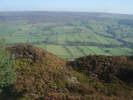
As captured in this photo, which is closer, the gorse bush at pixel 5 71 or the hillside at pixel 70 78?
the gorse bush at pixel 5 71

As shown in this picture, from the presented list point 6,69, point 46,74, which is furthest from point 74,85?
point 6,69

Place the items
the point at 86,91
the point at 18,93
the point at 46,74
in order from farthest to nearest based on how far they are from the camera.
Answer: the point at 46,74
the point at 86,91
the point at 18,93

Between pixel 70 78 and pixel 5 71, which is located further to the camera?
pixel 70 78

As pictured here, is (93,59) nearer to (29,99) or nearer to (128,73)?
(128,73)

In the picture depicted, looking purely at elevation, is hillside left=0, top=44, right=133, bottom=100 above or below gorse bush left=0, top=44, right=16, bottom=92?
below

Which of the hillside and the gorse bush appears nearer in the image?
the gorse bush

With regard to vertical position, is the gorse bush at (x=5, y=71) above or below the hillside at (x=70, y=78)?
above

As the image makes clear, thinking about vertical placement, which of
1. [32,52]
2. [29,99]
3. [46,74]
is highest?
[32,52]

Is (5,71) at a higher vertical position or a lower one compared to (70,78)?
higher
